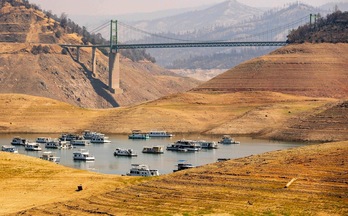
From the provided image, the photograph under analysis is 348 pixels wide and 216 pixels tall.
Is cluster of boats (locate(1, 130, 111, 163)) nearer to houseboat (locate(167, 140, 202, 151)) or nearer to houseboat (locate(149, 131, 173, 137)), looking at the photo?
houseboat (locate(149, 131, 173, 137))

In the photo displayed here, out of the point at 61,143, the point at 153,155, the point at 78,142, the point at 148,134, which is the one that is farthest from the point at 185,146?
the point at 148,134

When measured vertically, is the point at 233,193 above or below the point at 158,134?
above

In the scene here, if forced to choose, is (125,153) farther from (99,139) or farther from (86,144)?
(99,139)

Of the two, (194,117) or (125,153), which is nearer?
(125,153)

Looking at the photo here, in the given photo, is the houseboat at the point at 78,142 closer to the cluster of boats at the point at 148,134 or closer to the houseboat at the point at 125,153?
the cluster of boats at the point at 148,134

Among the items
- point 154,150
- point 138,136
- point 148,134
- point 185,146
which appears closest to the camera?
point 154,150

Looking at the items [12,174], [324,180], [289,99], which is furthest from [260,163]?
[289,99]

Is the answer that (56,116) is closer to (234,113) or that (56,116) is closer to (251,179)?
(234,113)

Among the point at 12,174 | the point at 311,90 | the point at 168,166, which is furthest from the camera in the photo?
the point at 311,90
